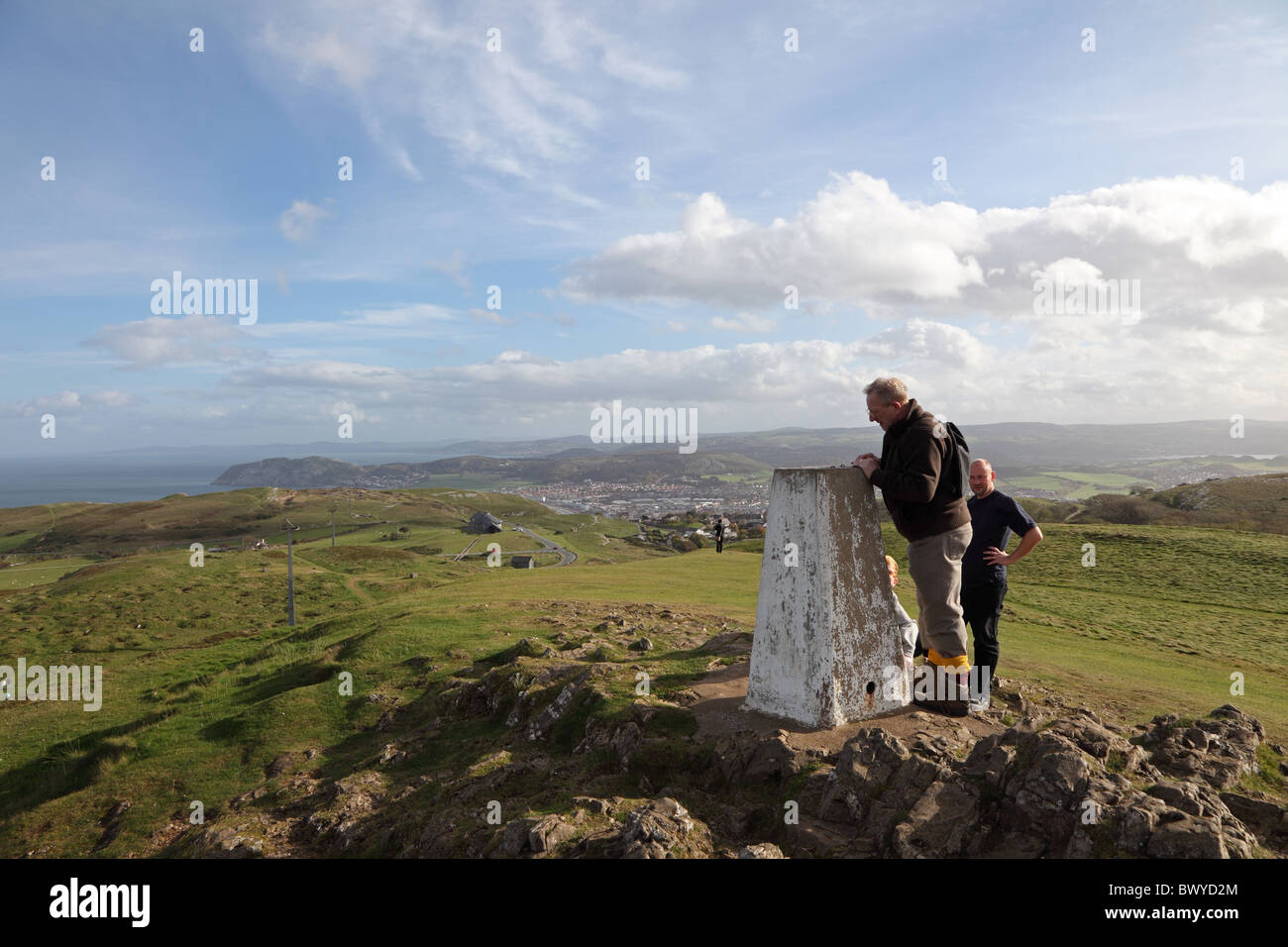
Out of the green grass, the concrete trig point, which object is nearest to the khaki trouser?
the concrete trig point

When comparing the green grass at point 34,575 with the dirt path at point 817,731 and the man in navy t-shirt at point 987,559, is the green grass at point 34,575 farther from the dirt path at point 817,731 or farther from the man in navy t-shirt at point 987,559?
the man in navy t-shirt at point 987,559

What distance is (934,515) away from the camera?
8211mm

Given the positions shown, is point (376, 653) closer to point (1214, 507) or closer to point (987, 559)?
point (987, 559)

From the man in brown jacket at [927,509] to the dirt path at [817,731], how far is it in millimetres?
388

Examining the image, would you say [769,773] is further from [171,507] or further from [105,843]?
[171,507]

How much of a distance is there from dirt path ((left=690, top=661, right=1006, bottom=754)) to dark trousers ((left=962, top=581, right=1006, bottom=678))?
0.85m

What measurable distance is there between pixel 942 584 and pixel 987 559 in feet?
4.05

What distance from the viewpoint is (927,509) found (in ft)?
27.0

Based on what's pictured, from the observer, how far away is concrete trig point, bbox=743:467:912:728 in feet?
27.2

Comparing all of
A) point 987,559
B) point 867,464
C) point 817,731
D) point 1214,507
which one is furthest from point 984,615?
point 1214,507

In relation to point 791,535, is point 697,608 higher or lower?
lower
